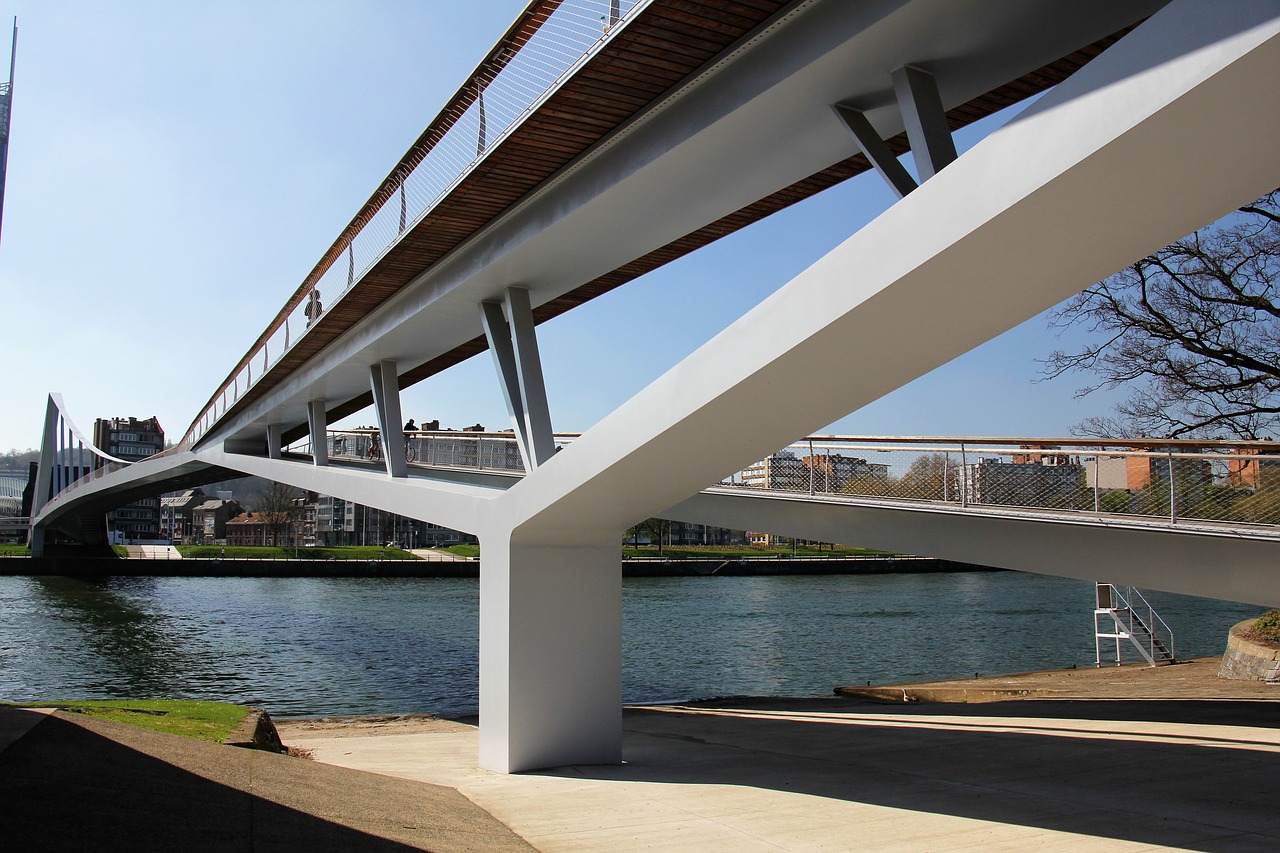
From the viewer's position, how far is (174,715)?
911 cm

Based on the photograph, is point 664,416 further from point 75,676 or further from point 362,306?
point 75,676

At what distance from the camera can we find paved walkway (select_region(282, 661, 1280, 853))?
5.52 m

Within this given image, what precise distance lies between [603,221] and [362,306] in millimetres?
5655

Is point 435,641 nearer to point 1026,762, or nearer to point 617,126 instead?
point 1026,762

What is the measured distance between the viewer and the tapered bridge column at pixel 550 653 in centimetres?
781

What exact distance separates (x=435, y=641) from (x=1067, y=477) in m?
19.6

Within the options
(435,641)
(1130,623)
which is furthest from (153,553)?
(1130,623)

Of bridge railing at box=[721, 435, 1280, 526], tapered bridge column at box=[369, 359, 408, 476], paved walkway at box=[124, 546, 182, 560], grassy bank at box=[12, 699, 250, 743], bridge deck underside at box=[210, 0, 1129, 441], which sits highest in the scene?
bridge deck underside at box=[210, 0, 1129, 441]

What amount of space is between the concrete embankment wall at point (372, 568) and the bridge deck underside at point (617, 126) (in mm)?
44636

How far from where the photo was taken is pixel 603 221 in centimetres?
828

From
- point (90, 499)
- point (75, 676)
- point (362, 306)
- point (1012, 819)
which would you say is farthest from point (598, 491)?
point (90, 499)

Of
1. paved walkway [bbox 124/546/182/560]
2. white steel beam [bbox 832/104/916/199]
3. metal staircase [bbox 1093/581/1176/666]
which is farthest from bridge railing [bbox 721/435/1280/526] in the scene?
paved walkway [bbox 124/546/182/560]

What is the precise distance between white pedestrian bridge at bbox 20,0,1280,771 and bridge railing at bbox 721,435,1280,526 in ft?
0.10

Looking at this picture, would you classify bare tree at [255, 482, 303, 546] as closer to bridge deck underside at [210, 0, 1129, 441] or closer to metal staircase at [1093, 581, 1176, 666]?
metal staircase at [1093, 581, 1176, 666]
